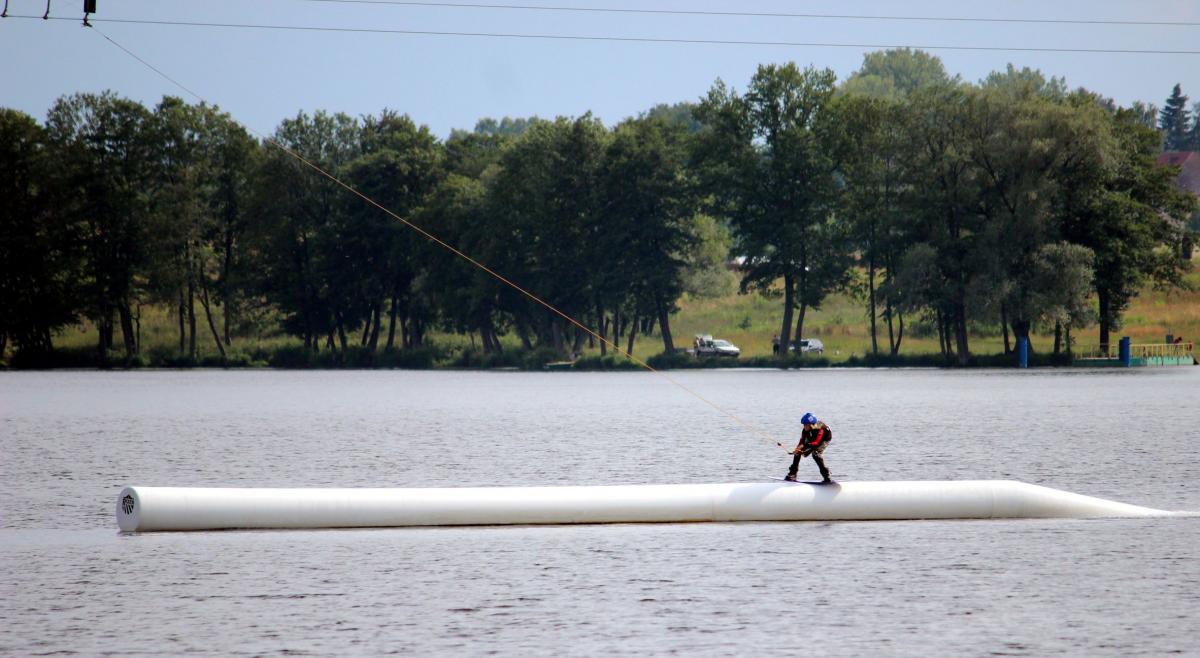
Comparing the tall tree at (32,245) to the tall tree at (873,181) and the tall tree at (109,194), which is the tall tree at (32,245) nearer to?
the tall tree at (109,194)

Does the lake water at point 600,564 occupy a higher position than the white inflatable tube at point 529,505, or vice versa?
the white inflatable tube at point 529,505

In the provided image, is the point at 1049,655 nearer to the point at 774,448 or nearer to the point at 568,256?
the point at 774,448

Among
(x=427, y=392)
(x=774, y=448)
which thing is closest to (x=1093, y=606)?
(x=774, y=448)

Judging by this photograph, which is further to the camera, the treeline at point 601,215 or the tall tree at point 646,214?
the tall tree at point 646,214

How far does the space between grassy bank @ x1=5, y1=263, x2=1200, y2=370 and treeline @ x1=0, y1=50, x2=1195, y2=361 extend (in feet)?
5.85

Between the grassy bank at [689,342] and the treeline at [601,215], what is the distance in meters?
1.78

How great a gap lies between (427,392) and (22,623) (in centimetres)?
7082

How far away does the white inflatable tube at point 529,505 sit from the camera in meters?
25.2

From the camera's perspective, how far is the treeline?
101 m

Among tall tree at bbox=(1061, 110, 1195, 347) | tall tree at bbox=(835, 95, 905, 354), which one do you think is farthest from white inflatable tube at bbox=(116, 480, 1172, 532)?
tall tree at bbox=(835, 95, 905, 354)

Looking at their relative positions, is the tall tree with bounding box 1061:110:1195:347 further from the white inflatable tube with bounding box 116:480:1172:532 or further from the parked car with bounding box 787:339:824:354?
the white inflatable tube with bounding box 116:480:1172:532

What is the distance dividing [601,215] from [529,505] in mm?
97012

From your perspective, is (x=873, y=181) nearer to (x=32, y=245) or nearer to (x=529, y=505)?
(x=32, y=245)

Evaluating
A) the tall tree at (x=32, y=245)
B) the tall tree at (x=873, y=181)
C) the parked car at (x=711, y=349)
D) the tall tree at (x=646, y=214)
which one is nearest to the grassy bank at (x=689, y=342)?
the parked car at (x=711, y=349)
